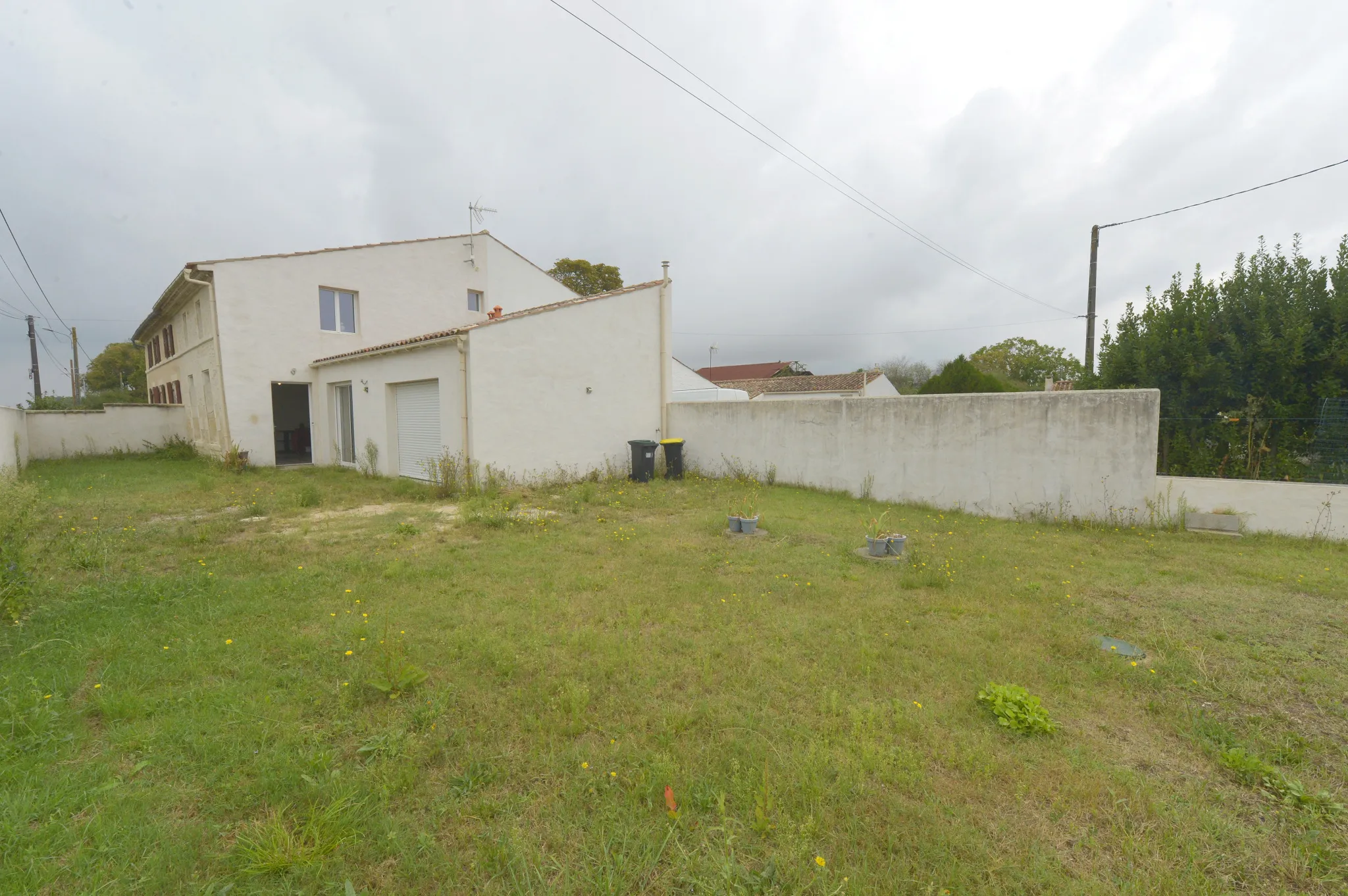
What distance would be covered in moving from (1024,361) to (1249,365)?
132ft

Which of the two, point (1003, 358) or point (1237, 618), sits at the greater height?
point (1003, 358)

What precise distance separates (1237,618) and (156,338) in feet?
98.1

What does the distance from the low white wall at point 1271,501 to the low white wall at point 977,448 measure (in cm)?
49

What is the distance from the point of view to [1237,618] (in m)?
4.45

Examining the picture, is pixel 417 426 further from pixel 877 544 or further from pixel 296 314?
pixel 877 544

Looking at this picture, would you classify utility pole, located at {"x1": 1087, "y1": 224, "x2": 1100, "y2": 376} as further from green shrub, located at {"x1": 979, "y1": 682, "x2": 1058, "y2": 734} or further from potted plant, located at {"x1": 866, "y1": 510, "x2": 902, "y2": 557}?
green shrub, located at {"x1": 979, "y1": 682, "x2": 1058, "y2": 734}

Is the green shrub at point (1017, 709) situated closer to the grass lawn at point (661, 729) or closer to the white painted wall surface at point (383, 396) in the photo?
the grass lawn at point (661, 729)

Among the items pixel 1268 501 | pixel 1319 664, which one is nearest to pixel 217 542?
pixel 1319 664

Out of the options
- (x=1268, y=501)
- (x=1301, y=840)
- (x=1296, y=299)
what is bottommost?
(x=1301, y=840)

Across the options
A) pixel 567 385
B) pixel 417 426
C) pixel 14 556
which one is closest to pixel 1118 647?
pixel 14 556

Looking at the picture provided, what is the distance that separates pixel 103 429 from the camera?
1748 centimetres

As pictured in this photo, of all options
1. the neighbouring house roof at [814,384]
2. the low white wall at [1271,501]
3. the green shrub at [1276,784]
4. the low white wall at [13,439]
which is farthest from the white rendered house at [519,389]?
the neighbouring house roof at [814,384]

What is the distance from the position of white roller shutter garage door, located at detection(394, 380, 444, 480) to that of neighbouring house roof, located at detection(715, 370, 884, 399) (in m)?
18.4

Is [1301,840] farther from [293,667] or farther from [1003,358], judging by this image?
[1003,358]
